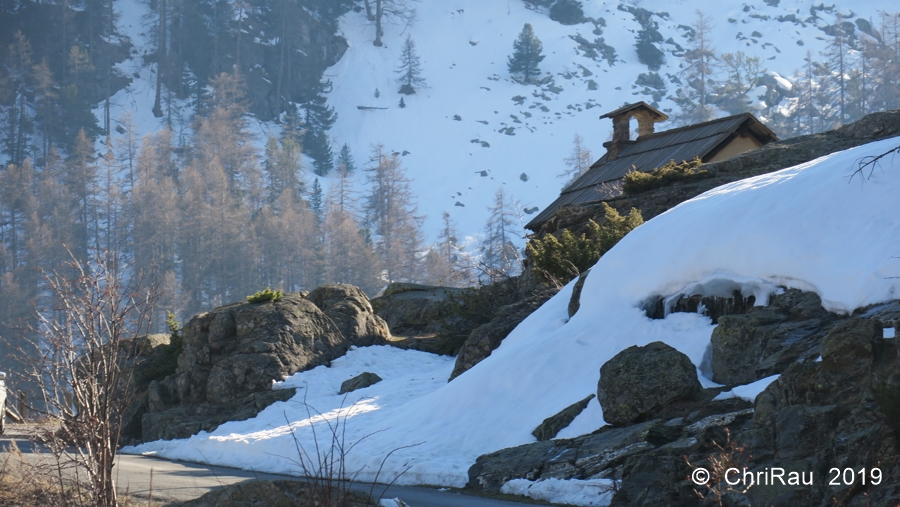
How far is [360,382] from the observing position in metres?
18.8

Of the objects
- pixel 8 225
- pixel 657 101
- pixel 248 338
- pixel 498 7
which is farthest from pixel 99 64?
pixel 248 338

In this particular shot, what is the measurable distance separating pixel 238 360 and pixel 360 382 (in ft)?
9.74

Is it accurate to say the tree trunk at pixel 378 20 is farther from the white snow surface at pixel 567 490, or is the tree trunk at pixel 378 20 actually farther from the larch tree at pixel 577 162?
the white snow surface at pixel 567 490

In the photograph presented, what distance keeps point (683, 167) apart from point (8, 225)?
83.4 meters

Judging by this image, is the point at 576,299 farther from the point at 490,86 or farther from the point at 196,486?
the point at 490,86

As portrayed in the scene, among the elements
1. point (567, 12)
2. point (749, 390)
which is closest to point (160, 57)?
point (567, 12)

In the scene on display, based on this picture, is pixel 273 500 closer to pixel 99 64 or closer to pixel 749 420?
pixel 749 420

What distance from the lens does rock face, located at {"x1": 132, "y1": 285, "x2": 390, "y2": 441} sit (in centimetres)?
1859

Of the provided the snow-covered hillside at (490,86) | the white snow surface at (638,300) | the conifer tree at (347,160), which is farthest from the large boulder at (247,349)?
the conifer tree at (347,160)

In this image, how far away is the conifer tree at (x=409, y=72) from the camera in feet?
380

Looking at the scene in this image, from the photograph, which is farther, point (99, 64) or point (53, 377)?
point (99, 64)

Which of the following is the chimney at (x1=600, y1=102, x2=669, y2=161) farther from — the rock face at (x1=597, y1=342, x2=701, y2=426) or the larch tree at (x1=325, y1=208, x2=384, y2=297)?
the larch tree at (x1=325, y1=208, x2=384, y2=297)

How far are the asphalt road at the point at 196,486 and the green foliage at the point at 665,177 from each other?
535 inches

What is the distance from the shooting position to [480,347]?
1755cm
